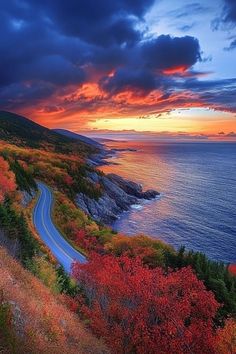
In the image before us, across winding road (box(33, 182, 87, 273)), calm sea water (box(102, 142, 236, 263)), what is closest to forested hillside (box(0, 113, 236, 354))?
winding road (box(33, 182, 87, 273))

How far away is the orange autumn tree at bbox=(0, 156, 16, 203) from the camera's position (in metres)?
70.9

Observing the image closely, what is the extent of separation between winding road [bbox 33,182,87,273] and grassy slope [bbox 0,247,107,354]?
78.6 feet

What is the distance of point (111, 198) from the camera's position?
128375 mm

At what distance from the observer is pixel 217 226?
100625 mm

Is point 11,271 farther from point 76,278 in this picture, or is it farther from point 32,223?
point 32,223

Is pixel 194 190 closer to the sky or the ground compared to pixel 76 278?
closer to the ground

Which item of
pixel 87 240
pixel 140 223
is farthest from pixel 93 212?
pixel 87 240

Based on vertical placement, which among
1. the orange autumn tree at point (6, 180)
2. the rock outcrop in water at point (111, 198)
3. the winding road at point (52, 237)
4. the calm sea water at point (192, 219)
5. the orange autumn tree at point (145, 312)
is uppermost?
the orange autumn tree at point (6, 180)

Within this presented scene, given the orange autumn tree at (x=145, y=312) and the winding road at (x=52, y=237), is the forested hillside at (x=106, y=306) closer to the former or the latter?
the orange autumn tree at (x=145, y=312)

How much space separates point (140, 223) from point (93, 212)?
15.9 metres

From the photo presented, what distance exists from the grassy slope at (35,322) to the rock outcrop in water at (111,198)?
81358 mm

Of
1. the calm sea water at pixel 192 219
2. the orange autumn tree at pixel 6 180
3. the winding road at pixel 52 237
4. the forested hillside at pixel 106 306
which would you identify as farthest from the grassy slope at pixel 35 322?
the calm sea water at pixel 192 219

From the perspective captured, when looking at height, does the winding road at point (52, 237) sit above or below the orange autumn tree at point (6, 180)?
below

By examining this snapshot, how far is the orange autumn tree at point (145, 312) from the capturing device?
28.1 meters
